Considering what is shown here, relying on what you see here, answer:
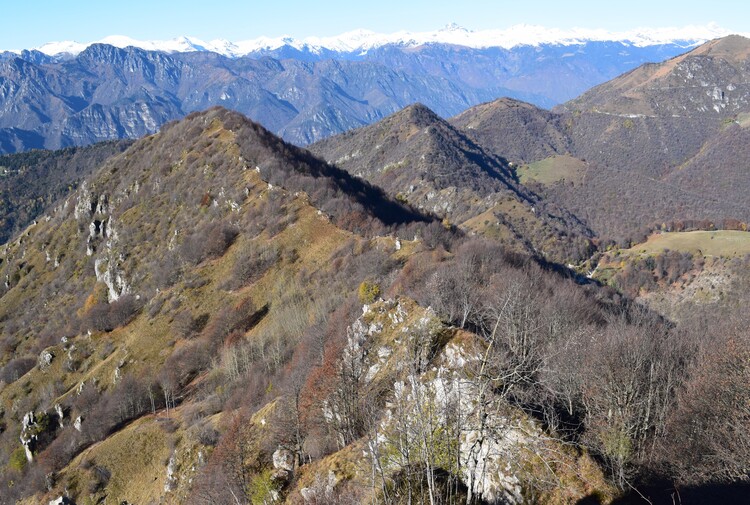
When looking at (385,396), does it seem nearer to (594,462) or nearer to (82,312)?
(594,462)

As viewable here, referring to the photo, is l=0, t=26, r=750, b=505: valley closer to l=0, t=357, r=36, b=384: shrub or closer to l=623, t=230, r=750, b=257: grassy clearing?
l=0, t=357, r=36, b=384: shrub

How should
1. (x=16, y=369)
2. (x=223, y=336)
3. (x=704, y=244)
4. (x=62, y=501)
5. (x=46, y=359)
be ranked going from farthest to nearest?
(x=704, y=244), (x=16, y=369), (x=46, y=359), (x=223, y=336), (x=62, y=501)

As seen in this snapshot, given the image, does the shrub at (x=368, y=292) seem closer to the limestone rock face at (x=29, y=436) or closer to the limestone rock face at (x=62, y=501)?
the limestone rock face at (x=62, y=501)

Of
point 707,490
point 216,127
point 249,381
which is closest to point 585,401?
point 707,490

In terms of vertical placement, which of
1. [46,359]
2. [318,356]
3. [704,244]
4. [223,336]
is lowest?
[704,244]

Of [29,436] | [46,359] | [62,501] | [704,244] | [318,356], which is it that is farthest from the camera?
[704,244]

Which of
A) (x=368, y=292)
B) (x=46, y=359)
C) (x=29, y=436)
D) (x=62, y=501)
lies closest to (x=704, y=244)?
(x=368, y=292)

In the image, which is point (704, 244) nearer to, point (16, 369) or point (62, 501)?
point (62, 501)

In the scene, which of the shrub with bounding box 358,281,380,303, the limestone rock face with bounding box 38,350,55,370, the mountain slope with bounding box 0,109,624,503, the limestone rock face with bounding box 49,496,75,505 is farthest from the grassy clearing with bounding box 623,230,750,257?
the limestone rock face with bounding box 38,350,55,370

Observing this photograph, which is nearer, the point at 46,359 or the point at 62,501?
the point at 62,501
